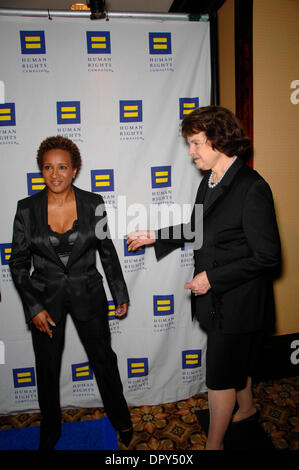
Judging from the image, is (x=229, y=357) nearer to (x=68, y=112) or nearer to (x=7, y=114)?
(x=68, y=112)

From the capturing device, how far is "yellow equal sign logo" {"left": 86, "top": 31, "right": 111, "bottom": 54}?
2064 millimetres

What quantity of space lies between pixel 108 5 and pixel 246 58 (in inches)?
97.1

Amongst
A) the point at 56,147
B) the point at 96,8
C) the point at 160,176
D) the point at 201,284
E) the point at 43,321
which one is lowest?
the point at 43,321

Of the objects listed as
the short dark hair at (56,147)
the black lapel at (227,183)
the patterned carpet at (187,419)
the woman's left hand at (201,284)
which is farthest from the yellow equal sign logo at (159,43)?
the patterned carpet at (187,419)

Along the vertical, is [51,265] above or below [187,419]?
above

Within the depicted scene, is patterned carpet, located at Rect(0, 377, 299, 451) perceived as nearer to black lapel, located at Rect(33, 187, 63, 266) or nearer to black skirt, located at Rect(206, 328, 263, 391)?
black skirt, located at Rect(206, 328, 263, 391)

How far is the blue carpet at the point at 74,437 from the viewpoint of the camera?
78.0 inches

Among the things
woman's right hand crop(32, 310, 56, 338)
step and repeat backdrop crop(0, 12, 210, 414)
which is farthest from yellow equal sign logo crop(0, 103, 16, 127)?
woman's right hand crop(32, 310, 56, 338)

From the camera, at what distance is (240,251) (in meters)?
1.56

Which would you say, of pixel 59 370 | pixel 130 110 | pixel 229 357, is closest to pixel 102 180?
pixel 130 110

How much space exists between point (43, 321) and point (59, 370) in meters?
0.36

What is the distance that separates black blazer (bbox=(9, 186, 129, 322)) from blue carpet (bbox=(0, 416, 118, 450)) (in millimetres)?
845

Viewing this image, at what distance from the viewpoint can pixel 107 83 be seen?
2.12 meters

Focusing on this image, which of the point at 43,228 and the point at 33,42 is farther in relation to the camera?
the point at 33,42
